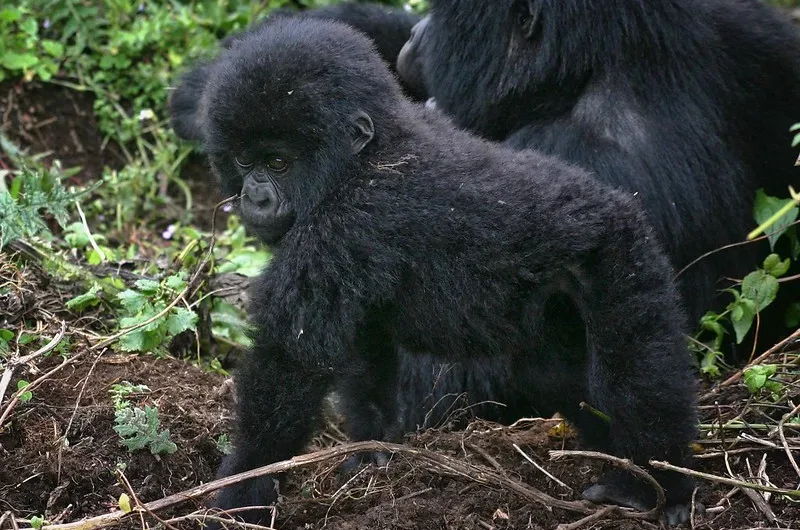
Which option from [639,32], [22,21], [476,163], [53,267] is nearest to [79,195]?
[53,267]

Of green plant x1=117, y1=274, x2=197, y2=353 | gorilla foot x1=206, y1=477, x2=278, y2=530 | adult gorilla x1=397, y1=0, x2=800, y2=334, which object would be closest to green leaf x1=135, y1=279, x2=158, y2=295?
green plant x1=117, y1=274, x2=197, y2=353

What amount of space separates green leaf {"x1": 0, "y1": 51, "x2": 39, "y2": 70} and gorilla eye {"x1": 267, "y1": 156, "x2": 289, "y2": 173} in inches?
135

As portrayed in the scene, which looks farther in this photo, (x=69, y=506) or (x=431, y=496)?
(x=431, y=496)

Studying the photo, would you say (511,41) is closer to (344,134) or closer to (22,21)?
(344,134)

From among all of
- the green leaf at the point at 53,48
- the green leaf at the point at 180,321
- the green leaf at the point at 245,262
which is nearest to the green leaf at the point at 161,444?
the green leaf at the point at 180,321

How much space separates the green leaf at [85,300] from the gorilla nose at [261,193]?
1215 millimetres

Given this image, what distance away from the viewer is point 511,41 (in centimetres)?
431

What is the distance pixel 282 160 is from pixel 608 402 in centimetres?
125

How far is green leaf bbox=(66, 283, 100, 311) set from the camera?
4.23 metres

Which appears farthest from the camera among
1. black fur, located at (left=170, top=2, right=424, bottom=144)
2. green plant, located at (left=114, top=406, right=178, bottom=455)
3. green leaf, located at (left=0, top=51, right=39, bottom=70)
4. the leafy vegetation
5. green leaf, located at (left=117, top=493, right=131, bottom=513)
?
green leaf, located at (left=0, top=51, right=39, bottom=70)

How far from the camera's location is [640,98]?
421 cm

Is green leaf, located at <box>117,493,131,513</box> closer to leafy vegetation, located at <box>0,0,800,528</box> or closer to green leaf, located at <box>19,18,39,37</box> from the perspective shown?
leafy vegetation, located at <box>0,0,800,528</box>

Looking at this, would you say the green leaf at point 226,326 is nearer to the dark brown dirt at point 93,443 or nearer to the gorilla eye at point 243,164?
the dark brown dirt at point 93,443

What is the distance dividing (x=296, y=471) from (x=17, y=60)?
3630 millimetres
